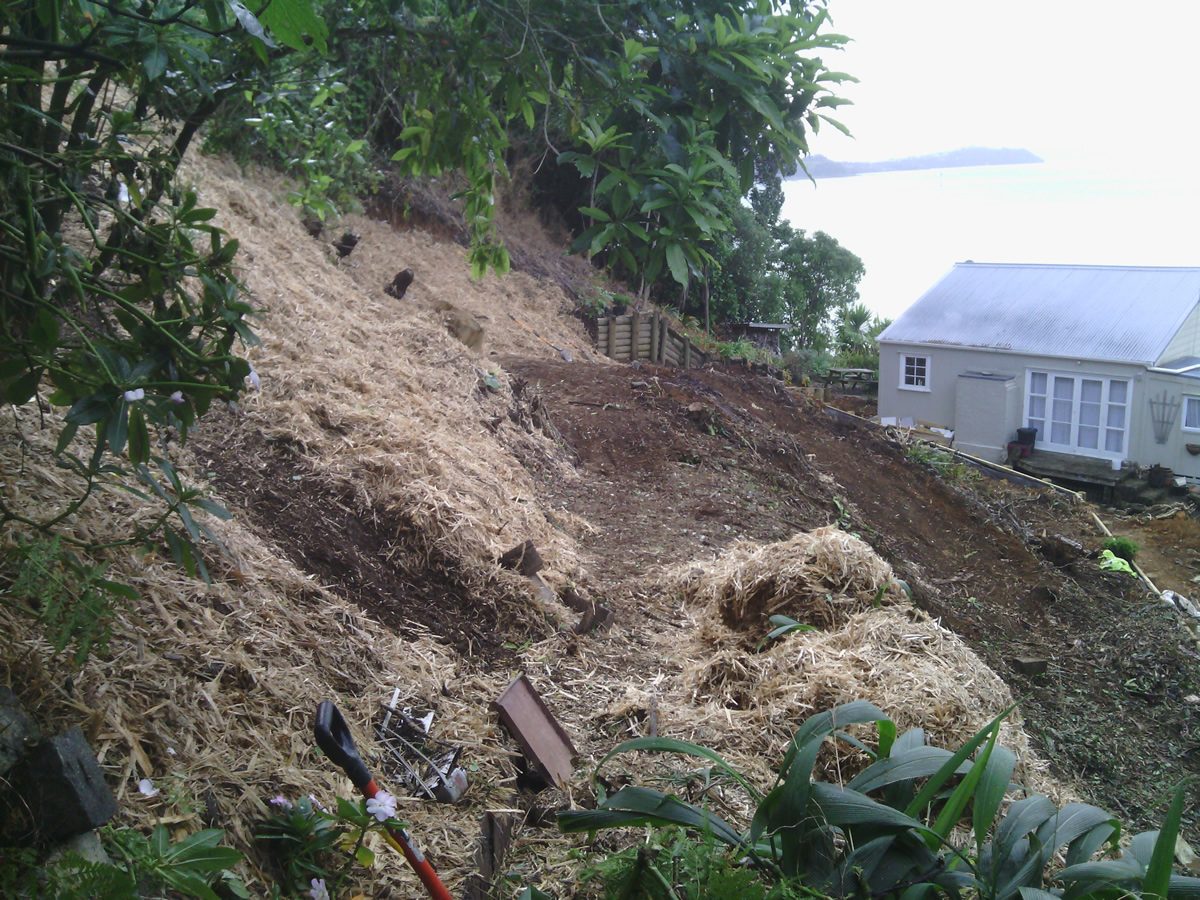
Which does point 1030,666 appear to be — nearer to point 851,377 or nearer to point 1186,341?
point 1186,341

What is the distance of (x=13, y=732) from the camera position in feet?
5.71

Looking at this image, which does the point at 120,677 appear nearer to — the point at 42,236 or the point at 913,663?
the point at 42,236

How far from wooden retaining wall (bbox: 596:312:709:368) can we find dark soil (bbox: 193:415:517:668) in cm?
1023

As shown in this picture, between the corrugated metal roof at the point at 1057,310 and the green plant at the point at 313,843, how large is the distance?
11926 mm

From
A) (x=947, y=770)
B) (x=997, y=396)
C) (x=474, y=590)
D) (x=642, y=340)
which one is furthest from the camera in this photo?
(x=642, y=340)

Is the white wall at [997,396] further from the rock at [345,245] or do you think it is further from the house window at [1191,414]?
the rock at [345,245]

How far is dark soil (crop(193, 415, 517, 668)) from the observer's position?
3490 mm

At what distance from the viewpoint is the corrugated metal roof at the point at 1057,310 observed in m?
11.9

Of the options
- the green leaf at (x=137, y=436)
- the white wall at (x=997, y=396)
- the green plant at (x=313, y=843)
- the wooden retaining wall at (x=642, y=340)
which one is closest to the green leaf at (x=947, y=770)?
the green plant at (x=313, y=843)

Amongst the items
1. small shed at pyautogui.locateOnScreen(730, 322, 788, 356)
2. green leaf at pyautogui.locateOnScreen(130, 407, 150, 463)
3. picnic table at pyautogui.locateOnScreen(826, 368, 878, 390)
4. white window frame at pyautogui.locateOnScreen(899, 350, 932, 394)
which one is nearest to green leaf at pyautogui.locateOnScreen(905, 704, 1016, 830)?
green leaf at pyautogui.locateOnScreen(130, 407, 150, 463)

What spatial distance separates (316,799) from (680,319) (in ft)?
53.7

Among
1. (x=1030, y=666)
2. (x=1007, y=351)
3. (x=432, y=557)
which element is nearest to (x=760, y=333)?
(x=1007, y=351)

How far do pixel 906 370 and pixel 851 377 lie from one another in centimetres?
355

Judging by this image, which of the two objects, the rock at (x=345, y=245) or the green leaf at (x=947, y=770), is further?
the rock at (x=345, y=245)
